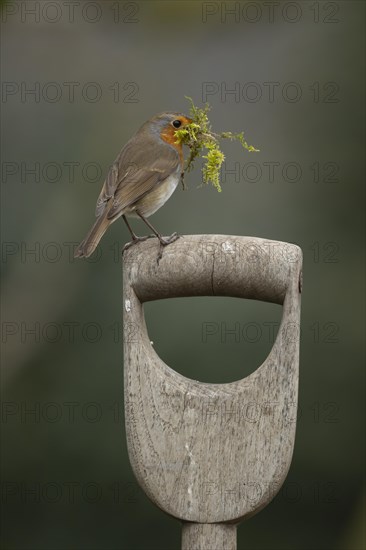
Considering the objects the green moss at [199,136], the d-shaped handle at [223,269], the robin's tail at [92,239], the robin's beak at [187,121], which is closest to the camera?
the d-shaped handle at [223,269]

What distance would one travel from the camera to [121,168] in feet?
15.3

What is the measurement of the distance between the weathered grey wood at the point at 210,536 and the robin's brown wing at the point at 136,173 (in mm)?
1263

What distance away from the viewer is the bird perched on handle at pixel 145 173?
4559 millimetres

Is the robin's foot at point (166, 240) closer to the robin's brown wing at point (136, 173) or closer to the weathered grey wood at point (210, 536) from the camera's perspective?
the robin's brown wing at point (136, 173)

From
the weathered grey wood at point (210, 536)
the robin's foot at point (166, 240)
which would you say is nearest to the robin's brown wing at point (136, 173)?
the robin's foot at point (166, 240)

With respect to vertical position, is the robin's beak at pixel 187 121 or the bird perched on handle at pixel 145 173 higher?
Result: the robin's beak at pixel 187 121

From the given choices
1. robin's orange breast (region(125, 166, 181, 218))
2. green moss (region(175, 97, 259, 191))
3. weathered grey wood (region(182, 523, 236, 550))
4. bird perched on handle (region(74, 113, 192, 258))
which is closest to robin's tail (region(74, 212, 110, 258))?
bird perched on handle (region(74, 113, 192, 258))

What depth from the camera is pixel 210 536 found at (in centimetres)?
383

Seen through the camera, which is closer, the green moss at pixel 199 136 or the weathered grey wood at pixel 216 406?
the weathered grey wood at pixel 216 406

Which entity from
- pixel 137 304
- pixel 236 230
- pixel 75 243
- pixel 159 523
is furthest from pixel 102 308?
pixel 137 304

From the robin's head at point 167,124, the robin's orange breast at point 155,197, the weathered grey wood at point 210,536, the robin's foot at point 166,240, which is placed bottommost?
the weathered grey wood at point 210,536

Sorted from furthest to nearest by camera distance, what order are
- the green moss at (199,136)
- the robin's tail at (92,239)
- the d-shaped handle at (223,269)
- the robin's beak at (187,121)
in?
the robin's beak at (187,121), the robin's tail at (92,239), the green moss at (199,136), the d-shaped handle at (223,269)

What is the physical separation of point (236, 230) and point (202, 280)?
1.89 meters

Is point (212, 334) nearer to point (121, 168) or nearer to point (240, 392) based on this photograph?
point (121, 168)
